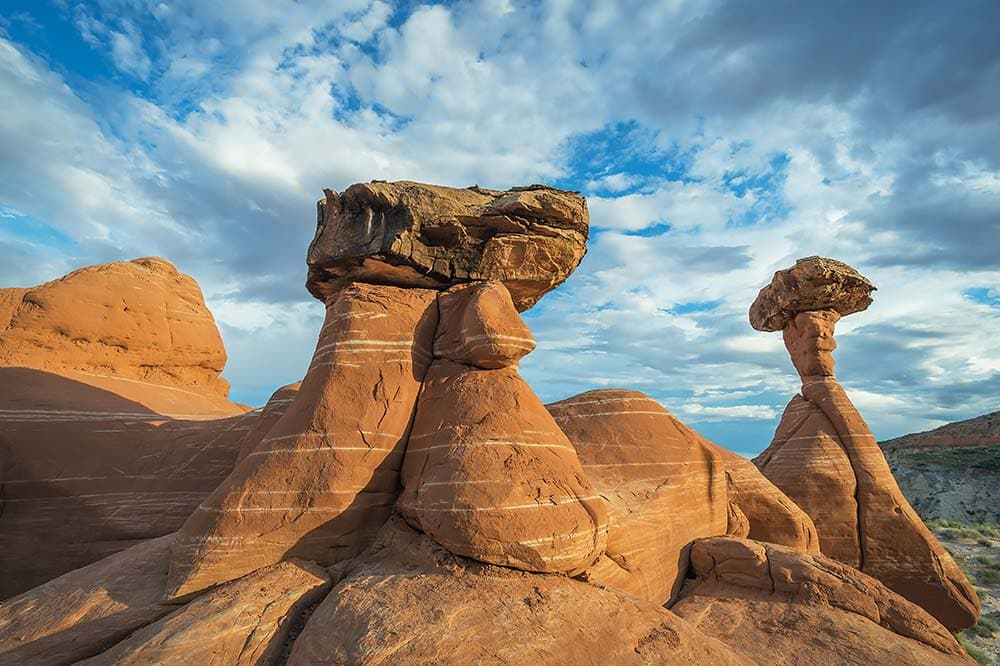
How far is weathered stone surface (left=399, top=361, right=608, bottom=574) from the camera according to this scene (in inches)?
198

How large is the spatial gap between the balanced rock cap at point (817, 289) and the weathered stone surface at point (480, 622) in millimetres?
11155

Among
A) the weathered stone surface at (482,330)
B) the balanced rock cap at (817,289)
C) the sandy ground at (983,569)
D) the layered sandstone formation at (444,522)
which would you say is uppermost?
the balanced rock cap at (817,289)

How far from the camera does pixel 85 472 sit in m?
8.30

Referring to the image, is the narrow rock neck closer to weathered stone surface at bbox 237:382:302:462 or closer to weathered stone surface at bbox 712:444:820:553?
weathered stone surface at bbox 712:444:820:553

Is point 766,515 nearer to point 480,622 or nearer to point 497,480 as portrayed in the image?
point 497,480

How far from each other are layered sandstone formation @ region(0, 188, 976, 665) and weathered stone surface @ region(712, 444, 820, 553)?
28 cm

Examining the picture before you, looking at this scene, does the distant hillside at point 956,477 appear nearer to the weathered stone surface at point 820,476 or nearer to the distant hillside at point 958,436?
the distant hillside at point 958,436

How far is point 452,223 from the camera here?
7.20 metres

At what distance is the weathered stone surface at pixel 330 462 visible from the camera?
5.38 meters

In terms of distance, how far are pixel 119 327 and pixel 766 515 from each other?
12.8 m

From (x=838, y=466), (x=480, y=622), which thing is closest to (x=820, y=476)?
(x=838, y=466)

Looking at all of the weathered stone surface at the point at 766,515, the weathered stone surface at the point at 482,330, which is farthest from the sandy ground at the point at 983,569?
the weathered stone surface at the point at 482,330

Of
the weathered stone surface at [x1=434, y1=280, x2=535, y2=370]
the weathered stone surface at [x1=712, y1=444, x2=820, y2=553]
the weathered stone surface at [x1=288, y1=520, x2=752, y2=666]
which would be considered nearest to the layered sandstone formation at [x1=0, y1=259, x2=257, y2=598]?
the weathered stone surface at [x1=434, y1=280, x2=535, y2=370]

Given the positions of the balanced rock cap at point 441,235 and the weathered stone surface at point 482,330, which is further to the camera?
the balanced rock cap at point 441,235
